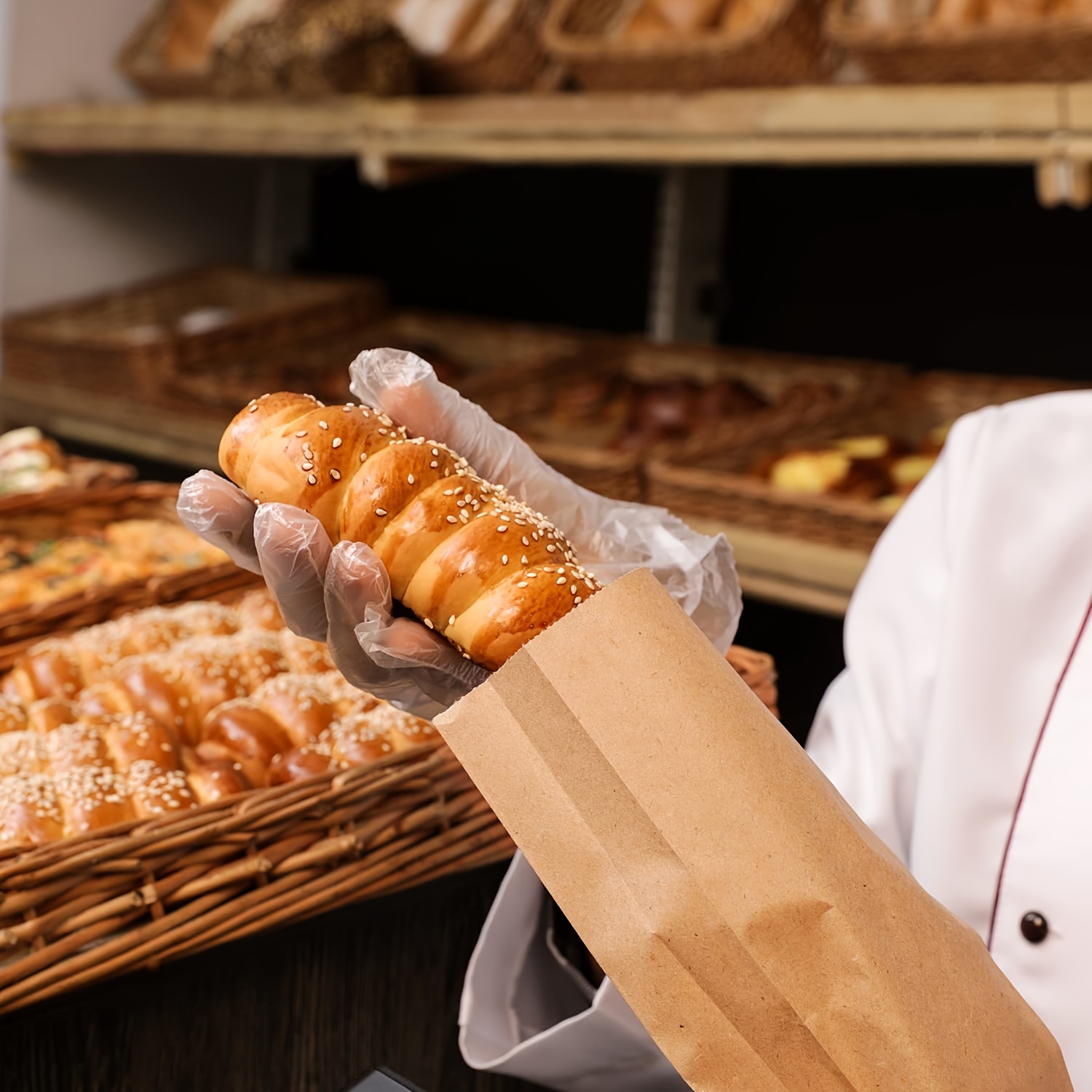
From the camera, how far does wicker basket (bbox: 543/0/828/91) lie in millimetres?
1797

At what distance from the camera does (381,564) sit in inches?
26.5

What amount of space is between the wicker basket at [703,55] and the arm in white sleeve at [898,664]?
3.26 ft

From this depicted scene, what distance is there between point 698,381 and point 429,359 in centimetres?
61

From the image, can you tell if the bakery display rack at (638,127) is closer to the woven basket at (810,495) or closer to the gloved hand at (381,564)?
the woven basket at (810,495)

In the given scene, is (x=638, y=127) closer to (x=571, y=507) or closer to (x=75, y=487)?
(x=75, y=487)

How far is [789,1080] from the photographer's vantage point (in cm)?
53

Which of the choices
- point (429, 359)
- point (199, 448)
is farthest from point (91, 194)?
point (429, 359)

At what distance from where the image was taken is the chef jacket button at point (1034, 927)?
843 millimetres

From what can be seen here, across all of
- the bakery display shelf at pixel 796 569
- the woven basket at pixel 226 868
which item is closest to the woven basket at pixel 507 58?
the bakery display shelf at pixel 796 569

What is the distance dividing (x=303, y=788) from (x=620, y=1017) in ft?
0.88

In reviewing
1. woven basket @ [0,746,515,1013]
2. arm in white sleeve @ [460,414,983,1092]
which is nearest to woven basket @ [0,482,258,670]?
woven basket @ [0,746,515,1013]

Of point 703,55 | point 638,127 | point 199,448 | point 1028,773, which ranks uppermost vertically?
point 703,55

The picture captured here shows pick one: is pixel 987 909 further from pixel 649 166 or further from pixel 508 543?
pixel 649 166

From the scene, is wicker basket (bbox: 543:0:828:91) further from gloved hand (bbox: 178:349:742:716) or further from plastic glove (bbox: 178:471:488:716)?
plastic glove (bbox: 178:471:488:716)
